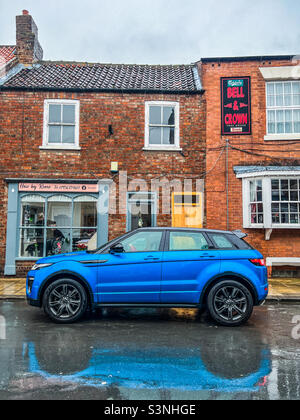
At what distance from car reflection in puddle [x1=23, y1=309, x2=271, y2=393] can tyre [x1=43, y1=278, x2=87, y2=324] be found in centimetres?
35

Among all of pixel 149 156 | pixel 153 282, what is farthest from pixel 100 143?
pixel 153 282

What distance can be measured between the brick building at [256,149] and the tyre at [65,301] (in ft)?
20.0

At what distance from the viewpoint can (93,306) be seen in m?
5.98

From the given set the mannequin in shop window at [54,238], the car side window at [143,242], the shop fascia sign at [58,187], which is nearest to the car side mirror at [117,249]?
the car side window at [143,242]

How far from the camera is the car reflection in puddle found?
355cm

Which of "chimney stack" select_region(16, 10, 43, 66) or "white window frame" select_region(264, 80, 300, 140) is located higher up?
"chimney stack" select_region(16, 10, 43, 66)

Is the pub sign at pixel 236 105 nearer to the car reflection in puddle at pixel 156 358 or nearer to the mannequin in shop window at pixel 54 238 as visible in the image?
the mannequin in shop window at pixel 54 238

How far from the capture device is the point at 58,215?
36.6ft

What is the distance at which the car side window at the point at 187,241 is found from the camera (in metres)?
6.18

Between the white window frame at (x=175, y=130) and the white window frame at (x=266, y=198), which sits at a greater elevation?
the white window frame at (x=175, y=130)

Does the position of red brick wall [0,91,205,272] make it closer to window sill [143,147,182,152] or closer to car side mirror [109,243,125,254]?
window sill [143,147,182,152]

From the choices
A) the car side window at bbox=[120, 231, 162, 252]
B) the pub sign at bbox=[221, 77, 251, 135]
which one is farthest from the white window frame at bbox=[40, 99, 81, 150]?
the car side window at bbox=[120, 231, 162, 252]

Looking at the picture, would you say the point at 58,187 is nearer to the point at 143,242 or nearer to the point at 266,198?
the point at 143,242

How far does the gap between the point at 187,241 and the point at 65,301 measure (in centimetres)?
237
